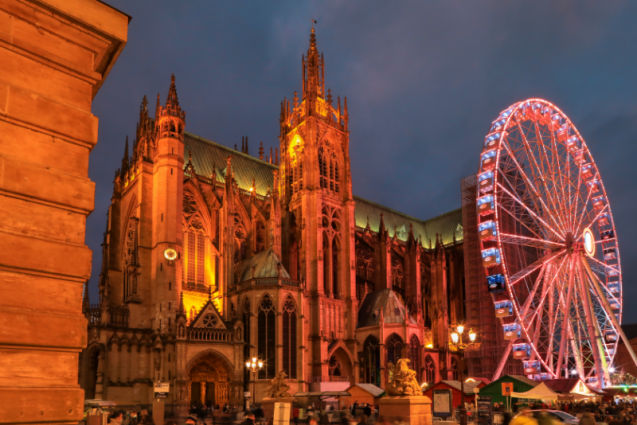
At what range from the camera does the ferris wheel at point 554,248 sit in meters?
39.6

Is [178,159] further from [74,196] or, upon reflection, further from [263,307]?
[74,196]

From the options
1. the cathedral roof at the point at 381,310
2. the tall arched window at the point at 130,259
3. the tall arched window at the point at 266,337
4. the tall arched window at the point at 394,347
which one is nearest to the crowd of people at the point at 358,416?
the tall arched window at the point at 266,337

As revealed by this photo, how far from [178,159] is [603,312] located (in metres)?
32.4

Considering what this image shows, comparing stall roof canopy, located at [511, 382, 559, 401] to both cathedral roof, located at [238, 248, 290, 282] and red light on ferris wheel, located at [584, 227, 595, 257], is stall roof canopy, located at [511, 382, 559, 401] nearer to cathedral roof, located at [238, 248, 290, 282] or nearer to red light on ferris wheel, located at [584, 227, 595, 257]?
red light on ferris wheel, located at [584, 227, 595, 257]

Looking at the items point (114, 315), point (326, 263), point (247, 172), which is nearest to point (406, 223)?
point (247, 172)

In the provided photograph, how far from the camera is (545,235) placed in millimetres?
42219

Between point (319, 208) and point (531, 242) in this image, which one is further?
point (319, 208)

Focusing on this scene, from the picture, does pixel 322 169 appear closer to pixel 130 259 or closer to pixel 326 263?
pixel 326 263

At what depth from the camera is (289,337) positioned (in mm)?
45031

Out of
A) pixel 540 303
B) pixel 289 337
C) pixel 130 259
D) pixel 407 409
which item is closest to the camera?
pixel 407 409

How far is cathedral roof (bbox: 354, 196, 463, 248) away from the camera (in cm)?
7388

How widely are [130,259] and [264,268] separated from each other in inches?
386

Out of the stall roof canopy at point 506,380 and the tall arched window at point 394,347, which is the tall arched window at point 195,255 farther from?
the stall roof canopy at point 506,380

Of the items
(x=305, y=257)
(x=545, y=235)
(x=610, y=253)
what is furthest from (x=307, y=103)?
(x=610, y=253)
